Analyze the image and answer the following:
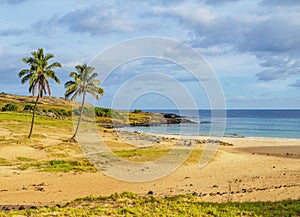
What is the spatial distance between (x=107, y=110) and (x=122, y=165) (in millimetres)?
83960

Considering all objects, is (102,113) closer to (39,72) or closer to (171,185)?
(39,72)

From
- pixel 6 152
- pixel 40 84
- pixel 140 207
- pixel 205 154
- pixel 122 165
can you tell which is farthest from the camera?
pixel 40 84

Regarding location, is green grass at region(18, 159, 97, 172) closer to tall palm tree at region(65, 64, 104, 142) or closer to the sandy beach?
the sandy beach

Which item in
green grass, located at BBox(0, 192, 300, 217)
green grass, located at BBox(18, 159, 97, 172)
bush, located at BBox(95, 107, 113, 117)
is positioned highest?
bush, located at BBox(95, 107, 113, 117)

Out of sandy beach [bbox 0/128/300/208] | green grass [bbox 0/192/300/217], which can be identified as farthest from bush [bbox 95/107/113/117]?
green grass [bbox 0/192/300/217]

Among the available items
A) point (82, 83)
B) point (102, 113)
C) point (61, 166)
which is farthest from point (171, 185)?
point (102, 113)

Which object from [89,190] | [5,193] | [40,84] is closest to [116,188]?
[89,190]

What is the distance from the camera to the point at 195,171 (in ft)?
82.1

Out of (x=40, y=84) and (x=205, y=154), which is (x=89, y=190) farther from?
(x=40, y=84)

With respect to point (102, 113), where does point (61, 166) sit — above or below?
below

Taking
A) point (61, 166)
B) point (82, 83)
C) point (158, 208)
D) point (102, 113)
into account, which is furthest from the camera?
point (102, 113)

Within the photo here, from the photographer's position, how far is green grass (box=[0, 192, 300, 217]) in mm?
11672

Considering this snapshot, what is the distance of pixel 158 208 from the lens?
1258cm

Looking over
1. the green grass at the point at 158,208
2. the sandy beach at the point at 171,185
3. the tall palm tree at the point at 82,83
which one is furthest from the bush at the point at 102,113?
the green grass at the point at 158,208
